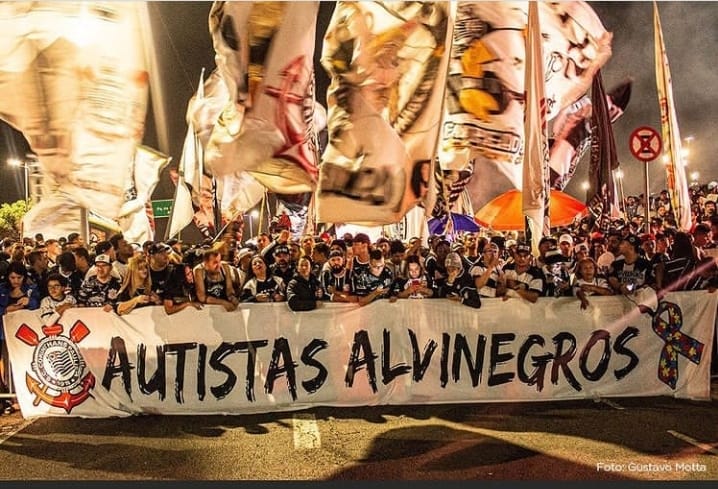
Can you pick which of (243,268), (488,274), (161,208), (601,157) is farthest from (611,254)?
(161,208)

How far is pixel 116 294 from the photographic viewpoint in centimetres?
647

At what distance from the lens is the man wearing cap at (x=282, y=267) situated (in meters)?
7.00

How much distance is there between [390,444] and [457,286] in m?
2.06

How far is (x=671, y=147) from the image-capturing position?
392 inches

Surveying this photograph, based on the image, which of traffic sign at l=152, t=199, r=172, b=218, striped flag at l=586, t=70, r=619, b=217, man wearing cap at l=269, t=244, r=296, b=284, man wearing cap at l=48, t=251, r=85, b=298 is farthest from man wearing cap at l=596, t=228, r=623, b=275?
traffic sign at l=152, t=199, r=172, b=218

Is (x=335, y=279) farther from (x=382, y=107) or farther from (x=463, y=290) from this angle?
(x=382, y=107)

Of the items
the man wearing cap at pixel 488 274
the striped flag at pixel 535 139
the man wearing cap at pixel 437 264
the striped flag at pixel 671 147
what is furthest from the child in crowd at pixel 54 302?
the striped flag at pixel 671 147

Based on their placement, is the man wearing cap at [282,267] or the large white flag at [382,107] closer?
the large white flag at [382,107]

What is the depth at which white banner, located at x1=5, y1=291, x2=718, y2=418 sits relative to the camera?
6.22 m

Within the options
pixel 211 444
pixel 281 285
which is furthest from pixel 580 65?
pixel 211 444

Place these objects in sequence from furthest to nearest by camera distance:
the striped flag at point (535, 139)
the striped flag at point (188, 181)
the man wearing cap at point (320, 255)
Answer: the striped flag at point (188, 181) → the striped flag at point (535, 139) → the man wearing cap at point (320, 255)

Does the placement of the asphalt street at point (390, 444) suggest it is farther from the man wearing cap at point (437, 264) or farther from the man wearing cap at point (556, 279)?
the man wearing cap at point (437, 264)

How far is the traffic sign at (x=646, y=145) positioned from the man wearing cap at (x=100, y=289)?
8.23m

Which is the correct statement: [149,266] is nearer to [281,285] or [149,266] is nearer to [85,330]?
[85,330]
